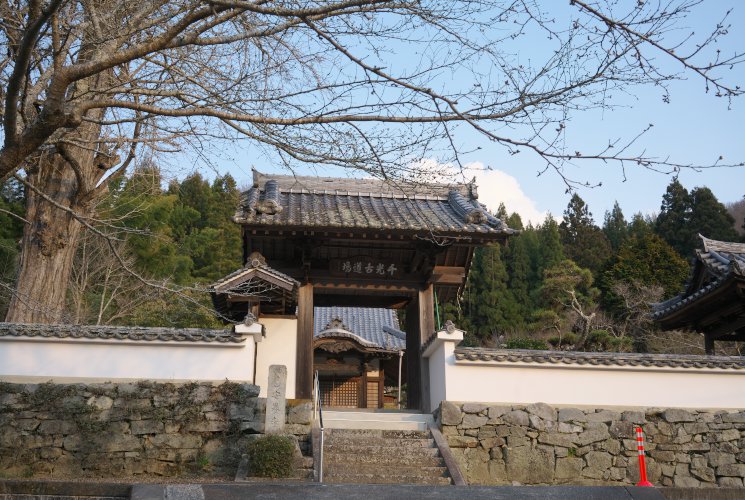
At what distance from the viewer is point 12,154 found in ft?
17.1

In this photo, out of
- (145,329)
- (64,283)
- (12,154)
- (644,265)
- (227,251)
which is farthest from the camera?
(644,265)

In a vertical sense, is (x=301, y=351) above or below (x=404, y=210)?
below

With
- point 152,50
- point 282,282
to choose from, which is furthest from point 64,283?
point 152,50

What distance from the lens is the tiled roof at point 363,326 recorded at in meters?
20.1

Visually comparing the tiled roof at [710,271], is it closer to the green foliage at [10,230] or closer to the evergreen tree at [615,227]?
the green foliage at [10,230]

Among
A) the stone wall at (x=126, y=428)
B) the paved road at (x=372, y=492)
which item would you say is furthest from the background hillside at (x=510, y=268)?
the paved road at (x=372, y=492)

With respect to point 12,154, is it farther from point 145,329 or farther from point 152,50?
point 145,329

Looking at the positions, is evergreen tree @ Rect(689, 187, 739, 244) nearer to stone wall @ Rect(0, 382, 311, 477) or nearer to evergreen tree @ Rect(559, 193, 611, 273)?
evergreen tree @ Rect(559, 193, 611, 273)

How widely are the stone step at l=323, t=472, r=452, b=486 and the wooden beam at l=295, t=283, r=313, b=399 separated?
3075 mm

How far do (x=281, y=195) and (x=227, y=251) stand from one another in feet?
47.1

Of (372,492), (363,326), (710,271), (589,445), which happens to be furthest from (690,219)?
(372,492)

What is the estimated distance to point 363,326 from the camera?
74.8 feet

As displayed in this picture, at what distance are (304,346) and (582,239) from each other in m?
28.1

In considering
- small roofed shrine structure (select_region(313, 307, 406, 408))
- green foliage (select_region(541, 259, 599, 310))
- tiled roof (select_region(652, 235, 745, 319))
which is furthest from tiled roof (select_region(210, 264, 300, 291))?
green foliage (select_region(541, 259, 599, 310))
